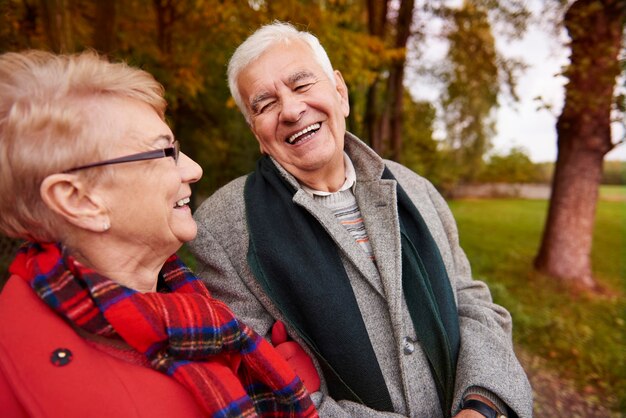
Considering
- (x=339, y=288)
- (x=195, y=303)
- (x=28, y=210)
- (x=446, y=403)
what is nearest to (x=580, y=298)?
(x=446, y=403)

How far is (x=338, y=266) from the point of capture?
1.68 meters

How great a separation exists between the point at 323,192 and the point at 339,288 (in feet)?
1.59

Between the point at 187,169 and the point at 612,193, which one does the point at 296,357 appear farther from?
the point at 612,193

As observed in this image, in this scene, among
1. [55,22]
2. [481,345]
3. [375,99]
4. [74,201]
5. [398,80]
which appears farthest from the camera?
[398,80]

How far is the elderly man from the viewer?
161 cm

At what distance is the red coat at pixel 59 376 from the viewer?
1.06m

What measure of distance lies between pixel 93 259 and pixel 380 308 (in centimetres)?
104

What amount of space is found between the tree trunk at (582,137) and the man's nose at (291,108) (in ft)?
13.6

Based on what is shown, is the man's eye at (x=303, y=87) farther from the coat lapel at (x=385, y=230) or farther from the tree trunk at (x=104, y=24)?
the tree trunk at (x=104, y=24)

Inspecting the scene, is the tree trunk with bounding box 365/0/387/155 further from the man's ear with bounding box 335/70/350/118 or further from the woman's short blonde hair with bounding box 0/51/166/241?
the woman's short blonde hair with bounding box 0/51/166/241

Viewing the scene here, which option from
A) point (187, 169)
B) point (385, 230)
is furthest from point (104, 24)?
point (385, 230)

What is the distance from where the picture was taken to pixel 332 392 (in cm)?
167

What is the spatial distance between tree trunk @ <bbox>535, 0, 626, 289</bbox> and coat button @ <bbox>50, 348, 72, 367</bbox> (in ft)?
17.4

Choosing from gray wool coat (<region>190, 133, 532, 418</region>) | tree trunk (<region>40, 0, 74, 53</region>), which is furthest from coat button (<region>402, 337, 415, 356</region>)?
tree trunk (<region>40, 0, 74, 53</region>)
